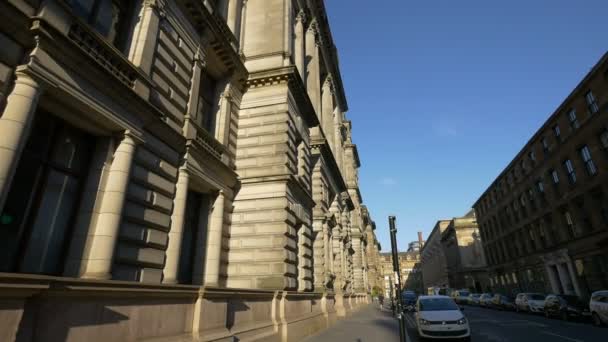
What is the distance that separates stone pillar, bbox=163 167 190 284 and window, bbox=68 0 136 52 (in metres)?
3.93

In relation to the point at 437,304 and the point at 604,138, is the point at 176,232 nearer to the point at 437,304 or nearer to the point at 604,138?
the point at 437,304

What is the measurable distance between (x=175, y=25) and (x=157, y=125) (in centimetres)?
390

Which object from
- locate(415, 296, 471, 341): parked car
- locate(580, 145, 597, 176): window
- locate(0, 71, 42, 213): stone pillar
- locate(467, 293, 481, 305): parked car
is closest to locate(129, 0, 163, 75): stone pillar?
locate(0, 71, 42, 213): stone pillar

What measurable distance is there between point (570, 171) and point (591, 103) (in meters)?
7.22

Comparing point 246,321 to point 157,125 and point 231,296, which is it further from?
point 157,125

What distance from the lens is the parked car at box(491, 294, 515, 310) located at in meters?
30.1

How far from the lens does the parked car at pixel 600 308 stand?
15.8 m

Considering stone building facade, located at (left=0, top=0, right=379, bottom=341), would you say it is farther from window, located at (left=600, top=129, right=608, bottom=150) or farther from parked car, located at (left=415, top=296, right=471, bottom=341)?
window, located at (left=600, top=129, right=608, bottom=150)

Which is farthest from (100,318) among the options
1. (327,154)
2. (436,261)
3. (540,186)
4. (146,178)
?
(436,261)

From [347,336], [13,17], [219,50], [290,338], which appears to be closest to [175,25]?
[219,50]

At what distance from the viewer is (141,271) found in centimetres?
745

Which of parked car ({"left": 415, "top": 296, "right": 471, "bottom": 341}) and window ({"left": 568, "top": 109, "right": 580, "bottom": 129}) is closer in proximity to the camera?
parked car ({"left": 415, "top": 296, "right": 471, "bottom": 341})

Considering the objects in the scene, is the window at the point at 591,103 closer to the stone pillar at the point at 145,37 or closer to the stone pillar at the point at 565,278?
the stone pillar at the point at 565,278

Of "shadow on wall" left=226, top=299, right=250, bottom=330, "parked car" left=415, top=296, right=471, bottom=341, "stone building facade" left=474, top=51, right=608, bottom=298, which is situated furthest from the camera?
"stone building facade" left=474, top=51, right=608, bottom=298
